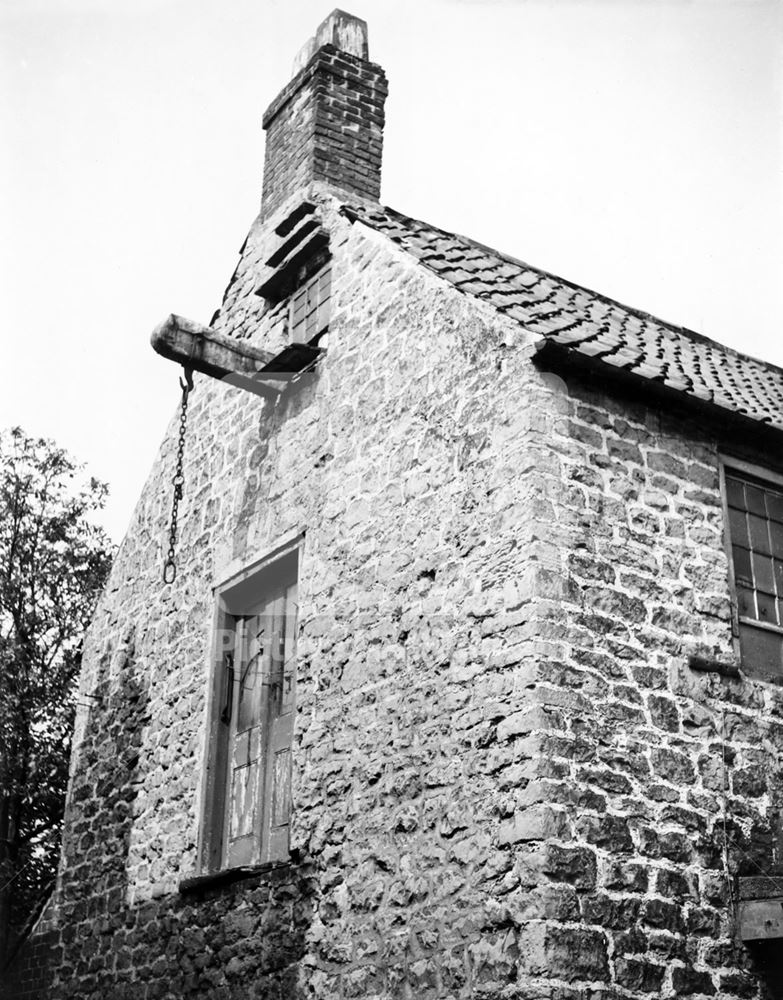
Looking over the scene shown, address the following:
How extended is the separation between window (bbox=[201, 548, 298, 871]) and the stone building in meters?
0.03

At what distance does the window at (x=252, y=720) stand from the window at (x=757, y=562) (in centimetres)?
326

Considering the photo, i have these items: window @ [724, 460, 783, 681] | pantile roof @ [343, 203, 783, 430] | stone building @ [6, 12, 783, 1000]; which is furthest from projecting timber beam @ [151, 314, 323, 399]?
window @ [724, 460, 783, 681]

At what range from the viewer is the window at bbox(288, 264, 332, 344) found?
1037 centimetres

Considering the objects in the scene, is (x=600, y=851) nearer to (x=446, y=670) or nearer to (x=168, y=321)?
(x=446, y=670)

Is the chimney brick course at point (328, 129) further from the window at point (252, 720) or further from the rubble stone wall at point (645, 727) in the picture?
the rubble stone wall at point (645, 727)

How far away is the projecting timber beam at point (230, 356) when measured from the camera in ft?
33.3

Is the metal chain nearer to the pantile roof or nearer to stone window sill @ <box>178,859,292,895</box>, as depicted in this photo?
the pantile roof

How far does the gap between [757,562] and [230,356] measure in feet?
14.9

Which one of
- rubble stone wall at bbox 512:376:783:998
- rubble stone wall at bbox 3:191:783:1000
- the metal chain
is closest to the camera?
rubble stone wall at bbox 512:376:783:998

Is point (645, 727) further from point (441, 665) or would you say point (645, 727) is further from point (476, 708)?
point (441, 665)

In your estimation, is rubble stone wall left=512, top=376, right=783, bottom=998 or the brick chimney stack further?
the brick chimney stack

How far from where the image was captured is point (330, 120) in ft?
39.6

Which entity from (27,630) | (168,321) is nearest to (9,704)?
(27,630)

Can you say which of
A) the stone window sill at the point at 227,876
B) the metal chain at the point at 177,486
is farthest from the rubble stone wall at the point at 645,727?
the metal chain at the point at 177,486
